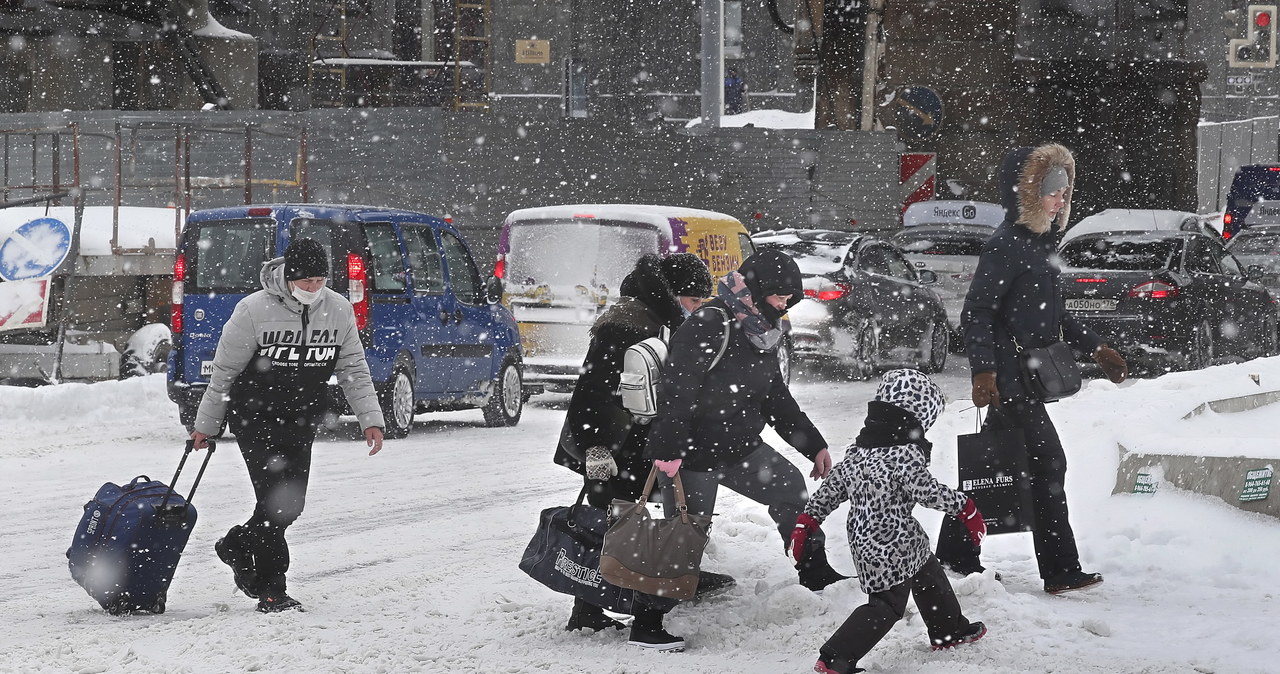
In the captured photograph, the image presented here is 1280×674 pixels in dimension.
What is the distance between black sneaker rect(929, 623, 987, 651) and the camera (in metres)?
5.94

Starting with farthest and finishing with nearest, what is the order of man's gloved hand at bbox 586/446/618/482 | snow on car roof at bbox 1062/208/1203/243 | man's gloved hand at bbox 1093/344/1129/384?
snow on car roof at bbox 1062/208/1203/243, man's gloved hand at bbox 1093/344/1129/384, man's gloved hand at bbox 586/446/618/482

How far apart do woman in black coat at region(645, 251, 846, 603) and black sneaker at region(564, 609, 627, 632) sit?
20.3 inches

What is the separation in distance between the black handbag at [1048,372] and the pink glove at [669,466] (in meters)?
1.69

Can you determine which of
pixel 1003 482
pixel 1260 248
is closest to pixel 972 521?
pixel 1003 482

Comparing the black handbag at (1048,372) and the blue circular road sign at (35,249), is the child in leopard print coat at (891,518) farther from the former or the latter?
the blue circular road sign at (35,249)

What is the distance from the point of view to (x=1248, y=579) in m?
7.04

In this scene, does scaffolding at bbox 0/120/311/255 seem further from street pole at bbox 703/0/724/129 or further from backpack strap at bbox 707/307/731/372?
backpack strap at bbox 707/307/731/372

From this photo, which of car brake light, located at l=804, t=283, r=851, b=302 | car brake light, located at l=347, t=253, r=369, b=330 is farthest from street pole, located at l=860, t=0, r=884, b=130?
car brake light, located at l=347, t=253, r=369, b=330

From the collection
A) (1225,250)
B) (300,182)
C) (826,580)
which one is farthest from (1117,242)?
Answer: (826,580)

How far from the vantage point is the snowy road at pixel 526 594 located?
19.6 ft

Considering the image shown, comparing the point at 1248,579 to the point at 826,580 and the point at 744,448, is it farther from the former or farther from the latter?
the point at 744,448

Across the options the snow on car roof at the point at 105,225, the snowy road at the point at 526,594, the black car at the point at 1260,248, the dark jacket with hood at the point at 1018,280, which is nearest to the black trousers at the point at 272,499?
the snowy road at the point at 526,594

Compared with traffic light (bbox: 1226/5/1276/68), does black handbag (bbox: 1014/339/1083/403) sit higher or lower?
lower

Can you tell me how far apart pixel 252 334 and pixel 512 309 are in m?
8.18
